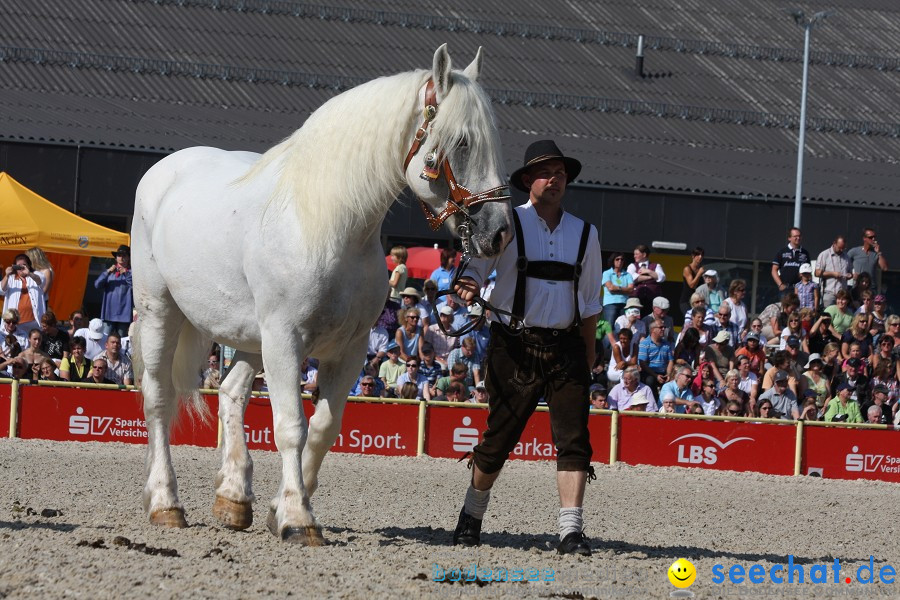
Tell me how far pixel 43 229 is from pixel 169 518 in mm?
10051

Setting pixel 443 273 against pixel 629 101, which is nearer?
pixel 443 273

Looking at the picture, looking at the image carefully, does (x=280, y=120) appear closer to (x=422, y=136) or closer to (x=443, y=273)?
(x=443, y=273)

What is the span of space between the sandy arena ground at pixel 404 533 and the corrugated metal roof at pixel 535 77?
40.1 ft

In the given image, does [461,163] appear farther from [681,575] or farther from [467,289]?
[681,575]

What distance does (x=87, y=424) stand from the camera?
1396cm

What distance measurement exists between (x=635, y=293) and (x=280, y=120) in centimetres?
1113

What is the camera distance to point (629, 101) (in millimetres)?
29703

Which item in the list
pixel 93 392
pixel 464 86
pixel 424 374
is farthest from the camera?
pixel 424 374

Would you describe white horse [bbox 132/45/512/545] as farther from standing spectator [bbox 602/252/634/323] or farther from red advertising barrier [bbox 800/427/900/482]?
standing spectator [bbox 602/252/634/323]

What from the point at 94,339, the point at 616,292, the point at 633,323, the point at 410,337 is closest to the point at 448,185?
the point at 410,337

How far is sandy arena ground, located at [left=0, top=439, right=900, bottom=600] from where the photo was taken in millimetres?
5699

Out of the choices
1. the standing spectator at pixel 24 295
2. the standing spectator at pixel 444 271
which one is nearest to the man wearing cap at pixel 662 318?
the standing spectator at pixel 444 271

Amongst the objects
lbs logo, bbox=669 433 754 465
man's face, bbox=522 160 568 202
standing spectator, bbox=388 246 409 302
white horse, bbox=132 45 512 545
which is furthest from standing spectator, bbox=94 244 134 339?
man's face, bbox=522 160 568 202

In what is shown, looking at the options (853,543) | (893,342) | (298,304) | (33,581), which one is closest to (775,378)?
(893,342)
